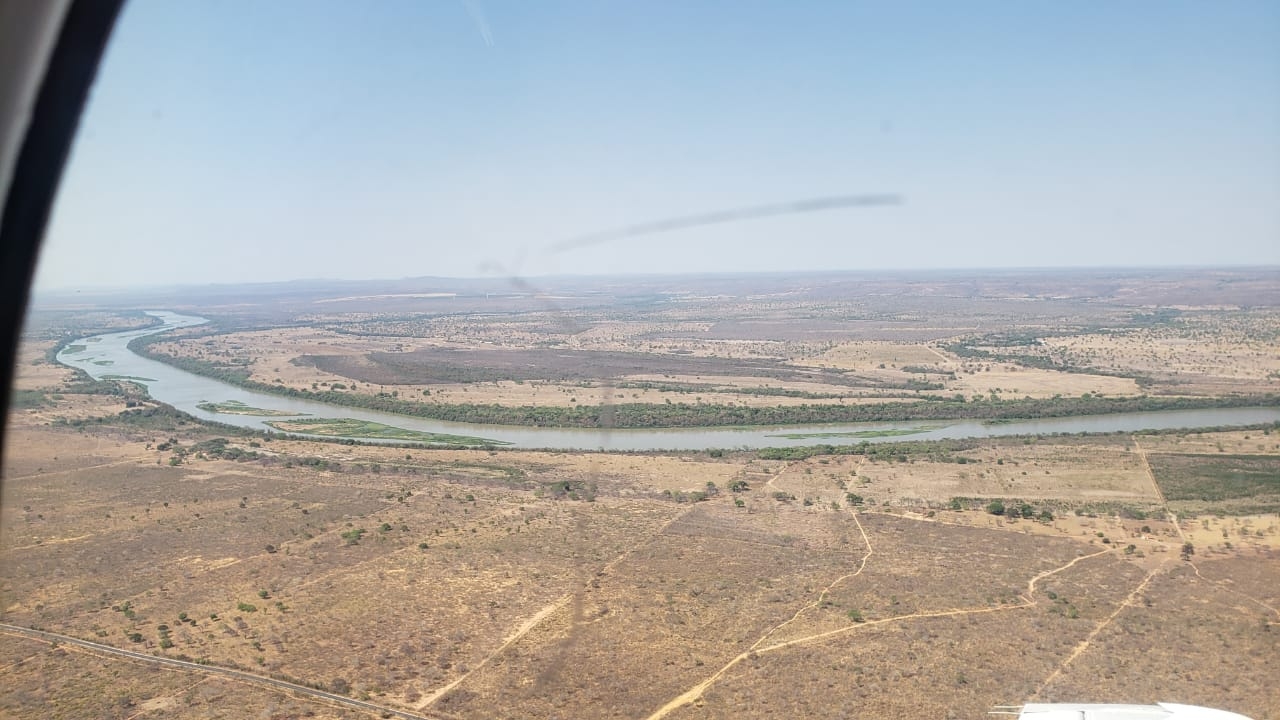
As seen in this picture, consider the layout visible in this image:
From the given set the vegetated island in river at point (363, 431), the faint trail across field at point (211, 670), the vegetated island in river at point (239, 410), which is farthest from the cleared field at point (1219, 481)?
the vegetated island in river at point (239, 410)

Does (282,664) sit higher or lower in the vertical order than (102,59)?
lower

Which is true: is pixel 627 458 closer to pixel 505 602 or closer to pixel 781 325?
pixel 505 602

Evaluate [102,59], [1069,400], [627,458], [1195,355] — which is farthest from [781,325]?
[102,59]

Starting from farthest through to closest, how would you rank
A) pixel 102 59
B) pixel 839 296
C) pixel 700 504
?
1. pixel 839 296
2. pixel 700 504
3. pixel 102 59

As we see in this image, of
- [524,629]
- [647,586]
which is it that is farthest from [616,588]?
[524,629]

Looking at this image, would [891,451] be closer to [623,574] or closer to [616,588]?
[623,574]

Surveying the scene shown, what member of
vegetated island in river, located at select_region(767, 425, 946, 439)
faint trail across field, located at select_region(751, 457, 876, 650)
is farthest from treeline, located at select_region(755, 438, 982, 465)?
faint trail across field, located at select_region(751, 457, 876, 650)

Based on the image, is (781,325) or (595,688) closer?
(595,688)

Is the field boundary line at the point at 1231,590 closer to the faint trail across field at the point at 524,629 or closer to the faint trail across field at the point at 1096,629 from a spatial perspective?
the faint trail across field at the point at 1096,629

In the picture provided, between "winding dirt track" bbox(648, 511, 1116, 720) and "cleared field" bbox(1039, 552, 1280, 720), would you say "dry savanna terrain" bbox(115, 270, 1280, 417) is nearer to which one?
"winding dirt track" bbox(648, 511, 1116, 720)
